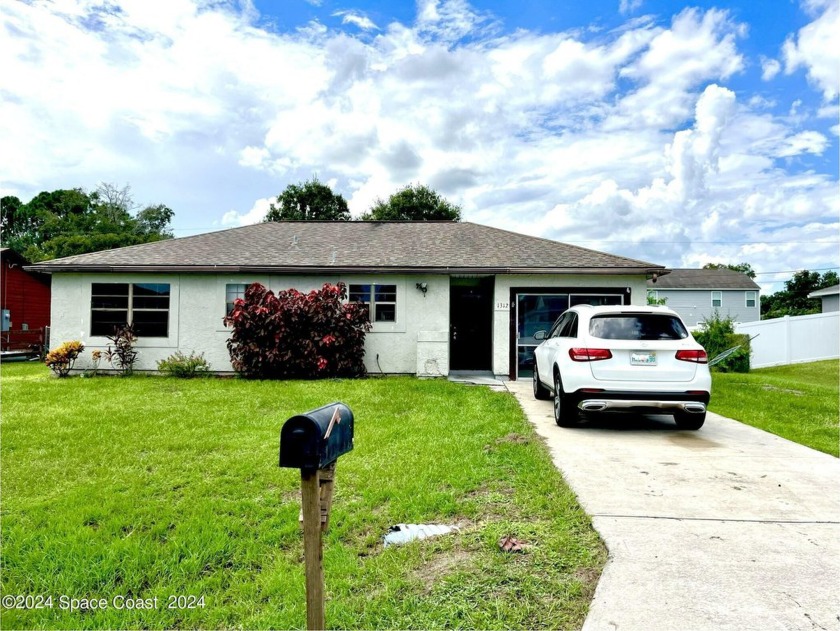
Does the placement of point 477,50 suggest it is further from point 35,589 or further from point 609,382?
point 35,589

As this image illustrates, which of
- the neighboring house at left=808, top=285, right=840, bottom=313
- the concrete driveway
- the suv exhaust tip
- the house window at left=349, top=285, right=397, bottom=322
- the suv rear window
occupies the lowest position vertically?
the concrete driveway

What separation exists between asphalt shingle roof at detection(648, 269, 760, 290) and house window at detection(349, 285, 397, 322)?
25.4 meters

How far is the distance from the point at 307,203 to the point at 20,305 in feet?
67.0

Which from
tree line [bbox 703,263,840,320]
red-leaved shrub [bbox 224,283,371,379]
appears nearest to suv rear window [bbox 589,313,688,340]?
red-leaved shrub [bbox 224,283,371,379]

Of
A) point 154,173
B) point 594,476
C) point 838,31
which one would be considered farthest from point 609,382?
point 154,173

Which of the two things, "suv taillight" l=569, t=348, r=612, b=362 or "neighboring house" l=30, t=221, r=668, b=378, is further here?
"neighboring house" l=30, t=221, r=668, b=378

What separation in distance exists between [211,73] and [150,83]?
114 centimetres

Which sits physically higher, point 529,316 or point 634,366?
point 529,316

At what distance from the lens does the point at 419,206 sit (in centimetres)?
3659

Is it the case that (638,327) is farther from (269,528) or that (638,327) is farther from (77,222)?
(77,222)

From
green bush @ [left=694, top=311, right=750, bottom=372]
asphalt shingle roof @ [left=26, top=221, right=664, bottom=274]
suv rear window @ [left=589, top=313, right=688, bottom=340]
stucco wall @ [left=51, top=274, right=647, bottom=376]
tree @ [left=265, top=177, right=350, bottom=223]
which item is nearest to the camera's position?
suv rear window @ [left=589, top=313, right=688, bottom=340]

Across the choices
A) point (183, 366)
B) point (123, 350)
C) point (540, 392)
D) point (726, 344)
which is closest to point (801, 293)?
point (726, 344)

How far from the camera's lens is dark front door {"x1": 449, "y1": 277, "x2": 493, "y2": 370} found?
15656mm

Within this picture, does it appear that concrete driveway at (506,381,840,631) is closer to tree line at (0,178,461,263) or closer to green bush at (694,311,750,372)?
green bush at (694,311,750,372)
